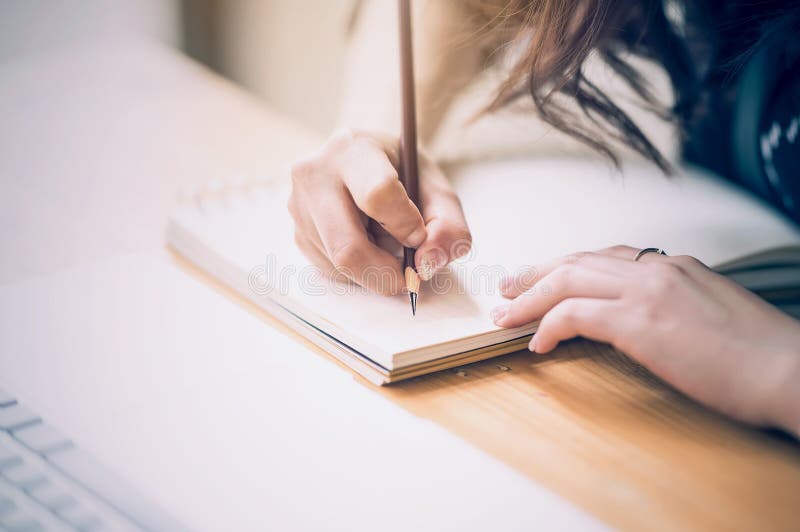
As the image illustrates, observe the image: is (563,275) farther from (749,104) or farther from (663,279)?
(749,104)

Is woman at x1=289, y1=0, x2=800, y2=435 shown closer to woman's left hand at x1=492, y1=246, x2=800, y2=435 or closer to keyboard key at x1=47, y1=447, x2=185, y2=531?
woman's left hand at x1=492, y1=246, x2=800, y2=435

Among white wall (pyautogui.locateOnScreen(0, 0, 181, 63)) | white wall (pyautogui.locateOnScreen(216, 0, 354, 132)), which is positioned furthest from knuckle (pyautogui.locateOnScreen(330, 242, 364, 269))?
white wall (pyautogui.locateOnScreen(216, 0, 354, 132))

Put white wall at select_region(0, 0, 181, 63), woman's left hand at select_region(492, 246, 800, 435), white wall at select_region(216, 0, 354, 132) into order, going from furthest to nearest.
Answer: white wall at select_region(216, 0, 354, 132), white wall at select_region(0, 0, 181, 63), woman's left hand at select_region(492, 246, 800, 435)

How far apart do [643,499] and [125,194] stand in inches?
24.4

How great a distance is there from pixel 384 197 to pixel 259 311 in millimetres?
150

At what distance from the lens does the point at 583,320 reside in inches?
18.3

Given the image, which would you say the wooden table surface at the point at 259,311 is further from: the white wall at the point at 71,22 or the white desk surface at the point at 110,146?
the white wall at the point at 71,22

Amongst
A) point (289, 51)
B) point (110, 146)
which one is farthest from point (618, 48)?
point (289, 51)

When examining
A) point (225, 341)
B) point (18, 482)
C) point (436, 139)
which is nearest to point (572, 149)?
point (436, 139)

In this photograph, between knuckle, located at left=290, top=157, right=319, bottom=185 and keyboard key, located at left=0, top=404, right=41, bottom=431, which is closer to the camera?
keyboard key, located at left=0, top=404, right=41, bottom=431

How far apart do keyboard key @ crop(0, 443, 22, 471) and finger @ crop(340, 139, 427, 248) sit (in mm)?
273

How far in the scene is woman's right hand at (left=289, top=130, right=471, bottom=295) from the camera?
50cm

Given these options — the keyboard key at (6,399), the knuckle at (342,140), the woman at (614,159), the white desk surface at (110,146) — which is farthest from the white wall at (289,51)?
the keyboard key at (6,399)

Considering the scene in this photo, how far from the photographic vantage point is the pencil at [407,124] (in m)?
0.52
